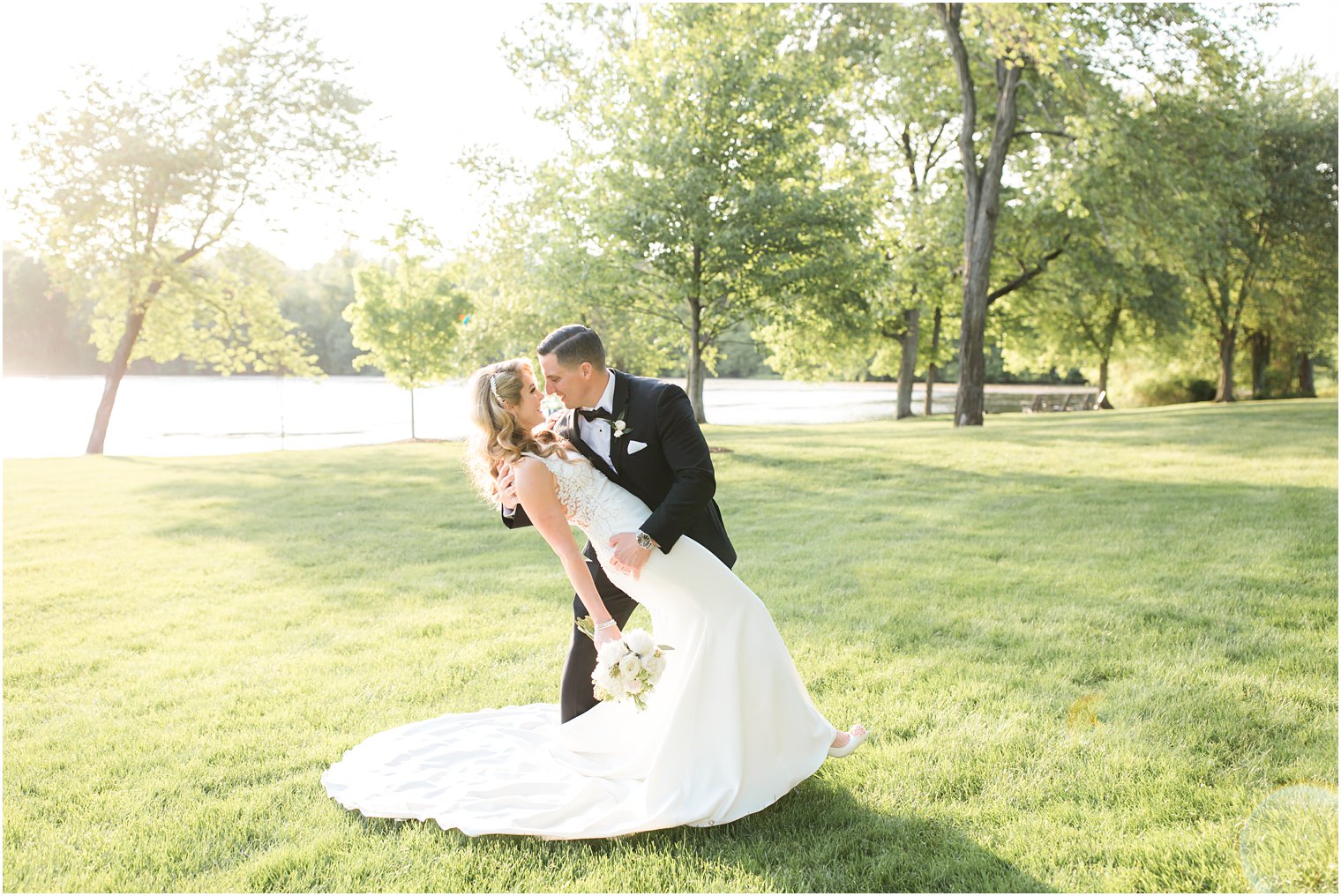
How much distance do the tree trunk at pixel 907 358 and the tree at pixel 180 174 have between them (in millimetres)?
19255

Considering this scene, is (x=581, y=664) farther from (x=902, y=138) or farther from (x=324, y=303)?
(x=324, y=303)

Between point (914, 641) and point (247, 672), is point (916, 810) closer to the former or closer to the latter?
point (914, 641)

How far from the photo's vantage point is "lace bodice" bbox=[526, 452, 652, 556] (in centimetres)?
419

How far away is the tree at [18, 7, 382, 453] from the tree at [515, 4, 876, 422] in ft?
35.3

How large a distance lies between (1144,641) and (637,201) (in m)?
12.5

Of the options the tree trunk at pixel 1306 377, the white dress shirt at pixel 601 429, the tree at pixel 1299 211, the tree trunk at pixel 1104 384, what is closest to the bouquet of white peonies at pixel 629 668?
the white dress shirt at pixel 601 429

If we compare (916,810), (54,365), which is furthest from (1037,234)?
(54,365)

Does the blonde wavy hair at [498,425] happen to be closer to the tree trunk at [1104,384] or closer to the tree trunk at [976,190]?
the tree trunk at [976,190]

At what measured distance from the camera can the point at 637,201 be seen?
16.6 m

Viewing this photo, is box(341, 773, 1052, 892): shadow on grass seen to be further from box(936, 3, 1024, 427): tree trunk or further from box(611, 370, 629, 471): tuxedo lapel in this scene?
box(936, 3, 1024, 427): tree trunk

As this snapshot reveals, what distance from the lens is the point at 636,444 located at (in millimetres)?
4316

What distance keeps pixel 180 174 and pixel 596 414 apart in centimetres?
2438

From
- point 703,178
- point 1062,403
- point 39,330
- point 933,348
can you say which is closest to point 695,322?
point 703,178

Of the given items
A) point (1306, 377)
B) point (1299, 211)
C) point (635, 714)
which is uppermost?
point (1299, 211)
